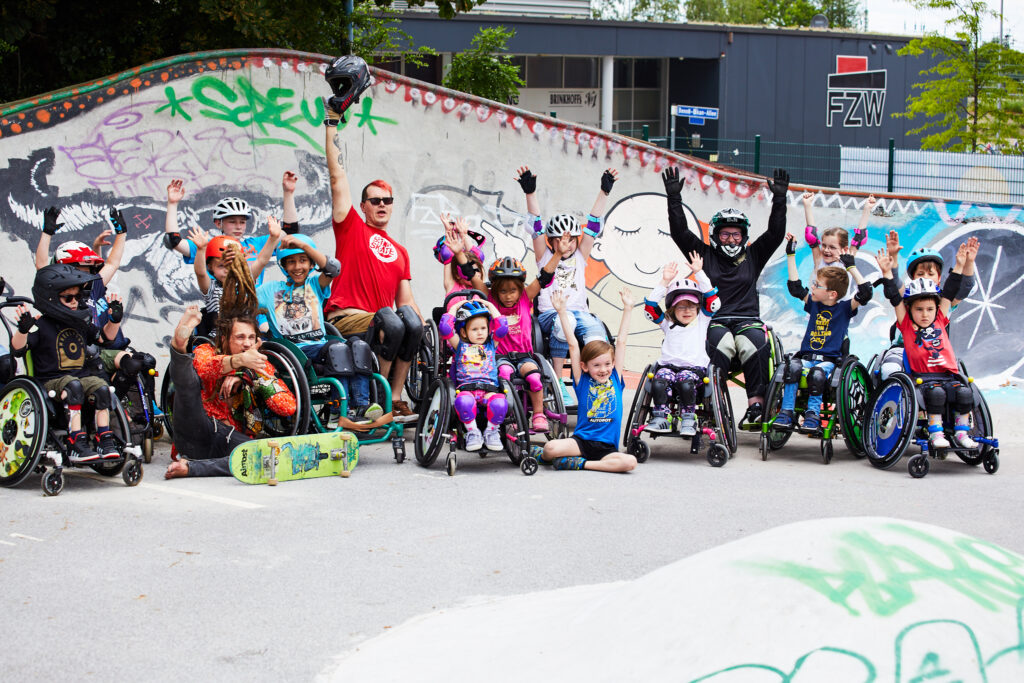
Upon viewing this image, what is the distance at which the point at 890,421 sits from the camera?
8188mm

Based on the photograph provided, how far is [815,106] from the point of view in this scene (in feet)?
120

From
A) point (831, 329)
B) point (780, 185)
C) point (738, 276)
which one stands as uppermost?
point (780, 185)

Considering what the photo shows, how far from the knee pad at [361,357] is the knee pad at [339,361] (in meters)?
0.04

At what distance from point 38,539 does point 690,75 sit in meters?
34.3

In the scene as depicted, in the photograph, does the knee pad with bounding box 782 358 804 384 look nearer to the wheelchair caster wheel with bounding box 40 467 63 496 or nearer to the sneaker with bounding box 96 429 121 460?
the sneaker with bounding box 96 429 121 460

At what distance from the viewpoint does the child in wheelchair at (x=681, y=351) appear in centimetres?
841

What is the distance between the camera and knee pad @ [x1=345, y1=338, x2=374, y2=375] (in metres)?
8.29

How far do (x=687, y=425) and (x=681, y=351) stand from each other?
0.57 metres

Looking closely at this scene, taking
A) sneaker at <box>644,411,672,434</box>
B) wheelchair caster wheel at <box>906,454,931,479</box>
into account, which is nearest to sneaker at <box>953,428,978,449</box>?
wheelchair caster wheel at <box>906,454,931,479</box>

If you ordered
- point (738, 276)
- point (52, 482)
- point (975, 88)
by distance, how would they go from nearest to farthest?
1. point (52, 482)
2. point (738, 276)
3. point (975, 88)

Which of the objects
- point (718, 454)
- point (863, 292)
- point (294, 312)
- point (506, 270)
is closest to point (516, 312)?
point (506, 270)

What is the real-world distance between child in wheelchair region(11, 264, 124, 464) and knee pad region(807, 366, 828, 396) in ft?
16.6

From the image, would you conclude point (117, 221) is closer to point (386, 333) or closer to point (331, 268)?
point (331, 268)

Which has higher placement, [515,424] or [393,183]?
[393,183]
